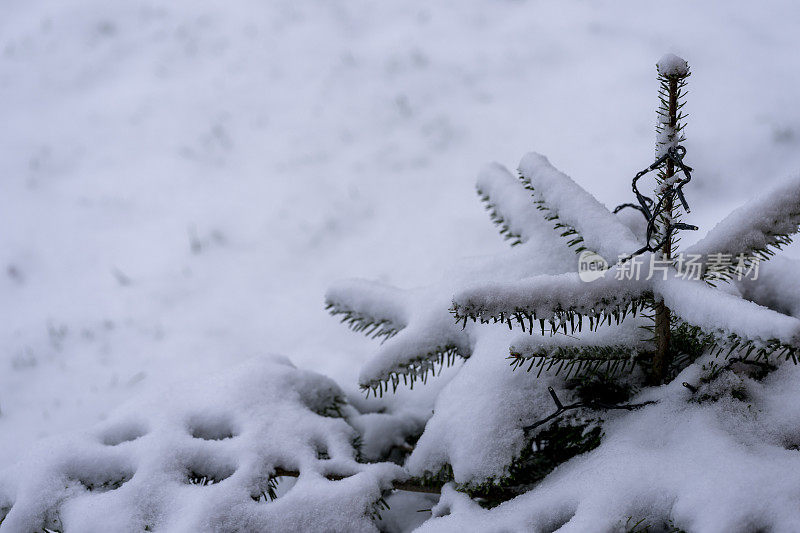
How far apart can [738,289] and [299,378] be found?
143cm

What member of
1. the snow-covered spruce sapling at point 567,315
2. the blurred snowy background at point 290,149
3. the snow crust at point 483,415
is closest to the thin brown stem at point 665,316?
the snow-covered spruce sapling at point 567,315

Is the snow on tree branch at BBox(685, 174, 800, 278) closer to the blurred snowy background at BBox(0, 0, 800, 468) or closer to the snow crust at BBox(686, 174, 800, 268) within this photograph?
the snow crust at BBox(686, 174, 800, 268)

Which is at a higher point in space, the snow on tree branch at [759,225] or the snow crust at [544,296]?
the snow on tree branch at [759,225]

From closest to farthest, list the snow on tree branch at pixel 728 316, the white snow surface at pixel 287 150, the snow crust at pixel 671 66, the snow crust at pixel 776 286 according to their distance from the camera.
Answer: the snow on tree branch at pixel 728 316
the snow crust at pixel 671 66
the snow crust at pixel 776 286
the white snow surface at pixel 287 150

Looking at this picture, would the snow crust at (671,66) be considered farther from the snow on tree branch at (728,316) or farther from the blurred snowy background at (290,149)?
the blurred snowy background at (290,149)

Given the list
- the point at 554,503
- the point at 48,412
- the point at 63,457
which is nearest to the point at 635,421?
the point at 554,503

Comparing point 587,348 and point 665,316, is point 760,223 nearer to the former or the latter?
point 665,316

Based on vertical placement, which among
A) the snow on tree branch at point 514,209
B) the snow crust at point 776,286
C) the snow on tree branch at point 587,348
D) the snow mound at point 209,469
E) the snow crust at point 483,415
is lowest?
the snow mound at point 209,469

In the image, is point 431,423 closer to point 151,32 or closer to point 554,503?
point 554,503

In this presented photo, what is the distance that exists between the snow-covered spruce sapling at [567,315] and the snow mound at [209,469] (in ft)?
0.90

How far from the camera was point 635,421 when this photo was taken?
4.88 ft

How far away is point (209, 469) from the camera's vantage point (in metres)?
1.80

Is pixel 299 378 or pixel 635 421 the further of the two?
pixel 299 378

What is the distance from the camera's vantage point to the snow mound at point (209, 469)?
165 cm
